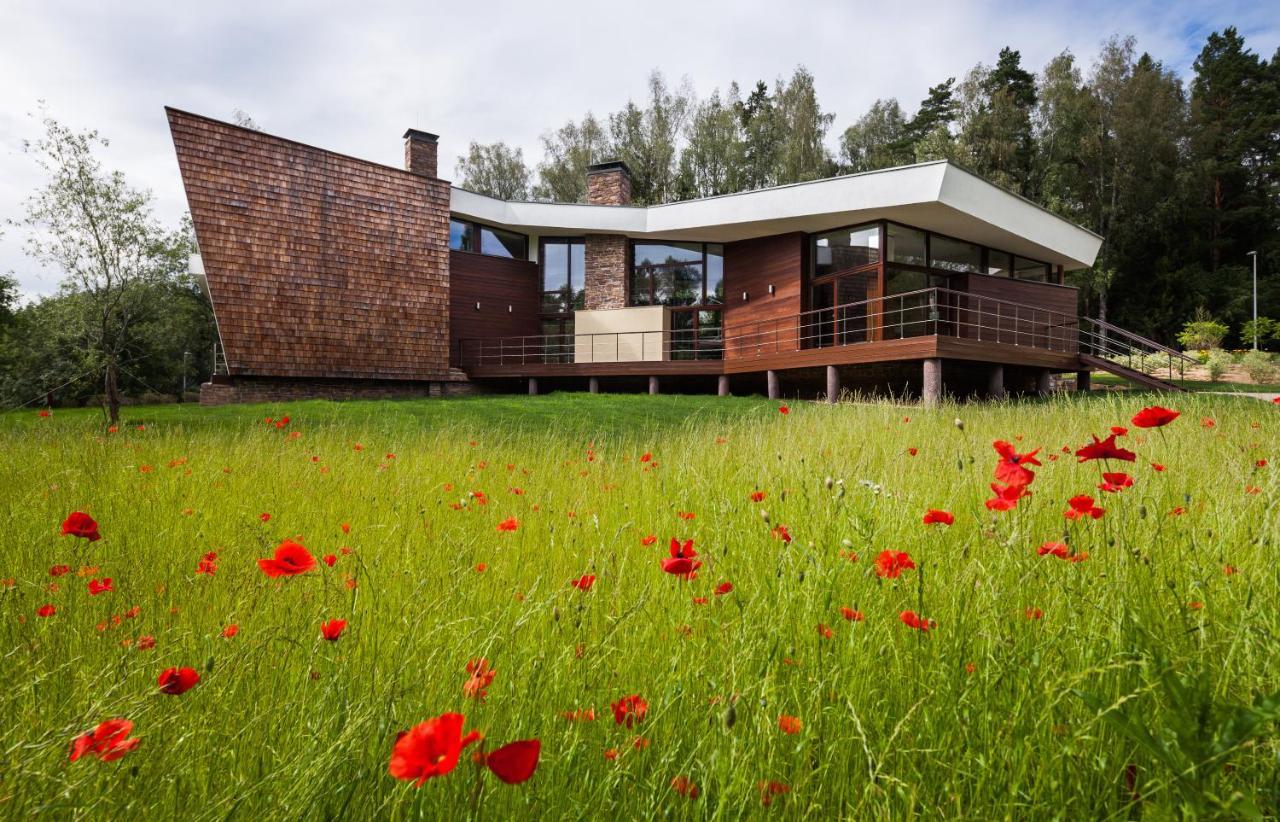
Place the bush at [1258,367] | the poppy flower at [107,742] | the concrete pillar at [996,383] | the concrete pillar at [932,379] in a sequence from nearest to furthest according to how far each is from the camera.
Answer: the poppy flower at [107,742] → the concrete pillar at [932,379] → the concrete pillar at [996,383] → the bush at [1258,367]

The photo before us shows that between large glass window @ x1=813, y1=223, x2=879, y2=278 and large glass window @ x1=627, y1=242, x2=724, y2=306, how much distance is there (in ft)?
10.6

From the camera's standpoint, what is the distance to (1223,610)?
5.39 feet

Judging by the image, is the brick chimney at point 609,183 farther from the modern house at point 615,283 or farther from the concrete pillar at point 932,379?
the concrete pillar at point 932,379

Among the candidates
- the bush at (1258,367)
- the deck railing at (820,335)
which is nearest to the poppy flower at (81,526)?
the deck railing at (820,335)

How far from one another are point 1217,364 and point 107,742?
27945mm

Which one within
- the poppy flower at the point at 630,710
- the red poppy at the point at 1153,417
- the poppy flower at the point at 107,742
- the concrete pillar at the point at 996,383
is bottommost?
the poppy flower at the point at 630,710

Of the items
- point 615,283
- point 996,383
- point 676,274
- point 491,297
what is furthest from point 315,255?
point 996,383

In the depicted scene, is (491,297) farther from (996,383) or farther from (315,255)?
(996,383)

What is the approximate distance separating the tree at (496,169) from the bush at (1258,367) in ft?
104

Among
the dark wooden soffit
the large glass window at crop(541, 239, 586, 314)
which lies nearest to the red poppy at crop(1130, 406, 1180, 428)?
the dark wooden soffit

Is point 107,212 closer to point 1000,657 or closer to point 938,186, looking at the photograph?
point 1000,657

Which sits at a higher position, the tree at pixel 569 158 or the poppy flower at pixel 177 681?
the tree at pixel 569 158

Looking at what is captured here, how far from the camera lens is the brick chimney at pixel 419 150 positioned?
19109 millimetres

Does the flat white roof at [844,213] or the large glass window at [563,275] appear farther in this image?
the large glass window at [563,275]
